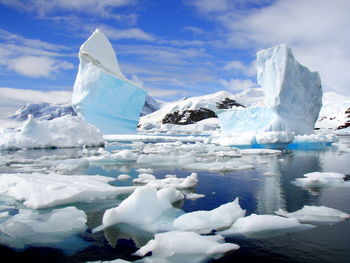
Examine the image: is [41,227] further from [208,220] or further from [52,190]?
[208,220]

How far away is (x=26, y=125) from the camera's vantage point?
19.5 metres

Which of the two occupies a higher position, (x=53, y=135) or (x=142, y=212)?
(x=53, y=135)

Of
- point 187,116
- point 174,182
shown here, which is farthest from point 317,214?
point 187,116

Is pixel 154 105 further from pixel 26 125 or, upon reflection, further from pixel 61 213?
pixel 61 213

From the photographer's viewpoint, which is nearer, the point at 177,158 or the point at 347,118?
the point at 177,158

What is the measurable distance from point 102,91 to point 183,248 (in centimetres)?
2608

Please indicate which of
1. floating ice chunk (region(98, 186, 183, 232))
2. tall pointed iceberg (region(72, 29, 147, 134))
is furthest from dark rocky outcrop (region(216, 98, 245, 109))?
floating ice chunk (region(98, 186, 183, 232))

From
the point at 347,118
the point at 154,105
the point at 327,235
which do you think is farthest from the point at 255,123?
the point at 154,105

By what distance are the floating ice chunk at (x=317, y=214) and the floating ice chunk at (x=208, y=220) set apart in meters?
0.87

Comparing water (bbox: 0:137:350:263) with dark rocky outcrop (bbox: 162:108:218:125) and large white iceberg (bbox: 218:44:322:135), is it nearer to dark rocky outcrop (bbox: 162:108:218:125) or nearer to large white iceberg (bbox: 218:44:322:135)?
large white iceberg (bbox: 218:44:322:135)

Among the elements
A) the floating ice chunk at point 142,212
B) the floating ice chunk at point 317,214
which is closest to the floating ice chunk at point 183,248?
the floating ice chunk at point 142,212

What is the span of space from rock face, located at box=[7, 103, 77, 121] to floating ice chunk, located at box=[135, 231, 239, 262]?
99.4 meters

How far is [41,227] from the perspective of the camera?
4.66 metres

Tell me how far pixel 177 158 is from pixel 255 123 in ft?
41.6
